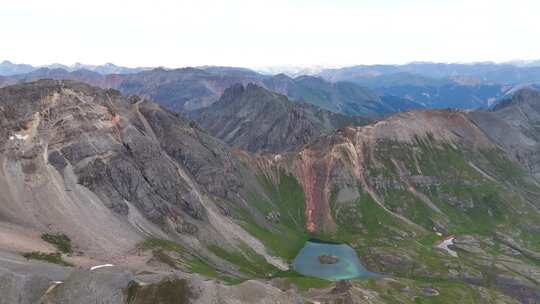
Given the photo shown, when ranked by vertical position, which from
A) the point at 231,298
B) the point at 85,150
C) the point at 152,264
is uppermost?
the point at 85,150

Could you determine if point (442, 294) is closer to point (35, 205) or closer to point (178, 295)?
point (178, 295)

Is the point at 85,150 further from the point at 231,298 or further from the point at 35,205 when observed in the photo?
the point at 231,298

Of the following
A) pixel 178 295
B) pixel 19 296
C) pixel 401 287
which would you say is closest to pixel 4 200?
pixel 19 296

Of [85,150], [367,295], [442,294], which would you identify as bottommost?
[442,294]

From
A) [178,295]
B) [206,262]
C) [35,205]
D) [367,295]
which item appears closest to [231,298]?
[178,295]

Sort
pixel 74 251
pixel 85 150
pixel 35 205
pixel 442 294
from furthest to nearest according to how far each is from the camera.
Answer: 1. pixel 85 150
2. pixel 442 294
3. pixel 35 205
4. pixel 74 251

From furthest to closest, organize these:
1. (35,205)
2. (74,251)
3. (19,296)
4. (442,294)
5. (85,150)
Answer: (85,150) → (442,294) → (35,205) → (74,251) → (19,296)

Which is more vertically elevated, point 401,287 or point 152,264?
point 152,264

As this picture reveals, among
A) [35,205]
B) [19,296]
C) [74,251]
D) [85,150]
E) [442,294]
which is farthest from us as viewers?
[85,150]

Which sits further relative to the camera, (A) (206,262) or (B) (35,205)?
(A) (206,262)
